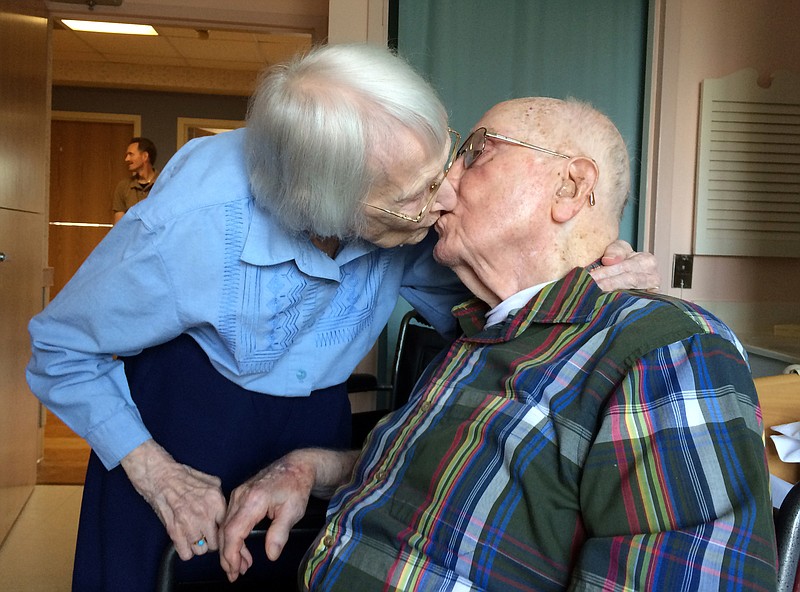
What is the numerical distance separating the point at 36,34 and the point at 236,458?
9.26 feet

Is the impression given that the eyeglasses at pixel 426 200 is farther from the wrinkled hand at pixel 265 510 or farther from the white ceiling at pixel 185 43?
the white ceiling at pixel 185 43

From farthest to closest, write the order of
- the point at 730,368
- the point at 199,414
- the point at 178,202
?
the point at 199,414 < the point at 178,202 < the point at 730,368

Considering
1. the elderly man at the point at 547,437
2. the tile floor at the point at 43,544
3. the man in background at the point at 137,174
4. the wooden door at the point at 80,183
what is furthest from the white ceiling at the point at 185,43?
the elderly man at the point at 547,437

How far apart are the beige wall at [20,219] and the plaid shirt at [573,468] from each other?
2.30 m

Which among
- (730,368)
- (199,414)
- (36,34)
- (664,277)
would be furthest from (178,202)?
(36,34)

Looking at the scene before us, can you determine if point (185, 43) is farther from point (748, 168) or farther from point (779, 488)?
point (779, 488)

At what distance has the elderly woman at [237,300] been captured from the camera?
1.10 meters

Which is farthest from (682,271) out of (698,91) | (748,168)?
(698,91)

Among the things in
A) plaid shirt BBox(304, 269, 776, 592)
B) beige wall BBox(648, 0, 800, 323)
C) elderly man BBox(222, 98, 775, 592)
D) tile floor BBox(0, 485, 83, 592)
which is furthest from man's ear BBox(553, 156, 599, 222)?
tile floor BBox(0, 485, 83, 592)

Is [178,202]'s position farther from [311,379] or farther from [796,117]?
[796,117]

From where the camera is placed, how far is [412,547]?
1005 millimetres

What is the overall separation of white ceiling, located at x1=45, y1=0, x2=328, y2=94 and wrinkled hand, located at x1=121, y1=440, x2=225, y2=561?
2.65m

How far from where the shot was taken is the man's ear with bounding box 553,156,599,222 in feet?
3.83

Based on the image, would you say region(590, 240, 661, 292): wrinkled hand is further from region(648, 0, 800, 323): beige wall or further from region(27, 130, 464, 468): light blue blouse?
region(648, 0, 800, 323): beige wall
